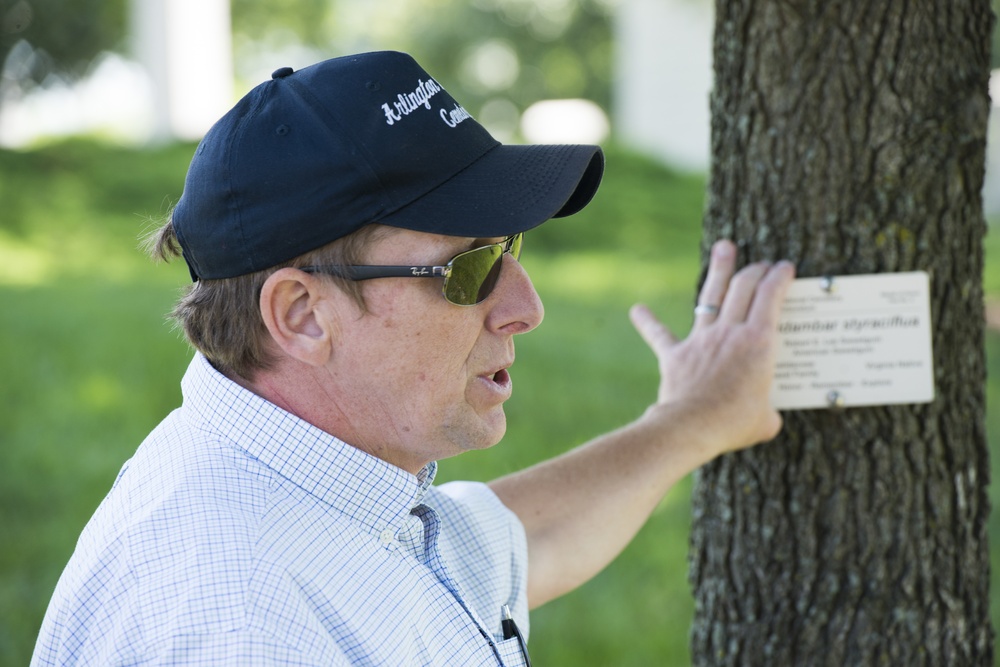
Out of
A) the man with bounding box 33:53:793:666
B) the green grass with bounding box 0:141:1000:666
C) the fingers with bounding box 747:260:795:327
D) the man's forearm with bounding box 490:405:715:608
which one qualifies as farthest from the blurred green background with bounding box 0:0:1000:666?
the fingers with bounding box 747:260:795:327

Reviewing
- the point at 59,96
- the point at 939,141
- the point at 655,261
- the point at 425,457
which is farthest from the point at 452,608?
the point at 59,96

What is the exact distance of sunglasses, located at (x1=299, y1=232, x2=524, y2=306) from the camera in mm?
1612

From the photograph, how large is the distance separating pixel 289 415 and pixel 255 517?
7.1 inches

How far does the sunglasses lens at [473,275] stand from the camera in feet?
5.47

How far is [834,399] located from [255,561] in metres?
1.40

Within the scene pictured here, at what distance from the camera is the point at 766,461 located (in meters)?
2.40

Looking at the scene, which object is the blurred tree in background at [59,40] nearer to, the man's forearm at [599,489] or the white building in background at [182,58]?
the white building in background at [182,58]

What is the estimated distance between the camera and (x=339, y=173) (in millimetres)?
1561

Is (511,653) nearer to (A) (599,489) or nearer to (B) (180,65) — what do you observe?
(A) (599,489)

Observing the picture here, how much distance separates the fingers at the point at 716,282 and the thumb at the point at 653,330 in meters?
0.08

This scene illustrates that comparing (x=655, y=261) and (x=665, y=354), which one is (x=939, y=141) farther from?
(x=655, y=261)

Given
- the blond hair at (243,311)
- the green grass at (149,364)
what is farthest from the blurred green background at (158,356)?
the blond hair at (243,311)

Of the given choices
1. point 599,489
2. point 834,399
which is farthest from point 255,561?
point 834,399

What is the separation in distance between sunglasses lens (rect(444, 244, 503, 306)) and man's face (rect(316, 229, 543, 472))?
15mm
